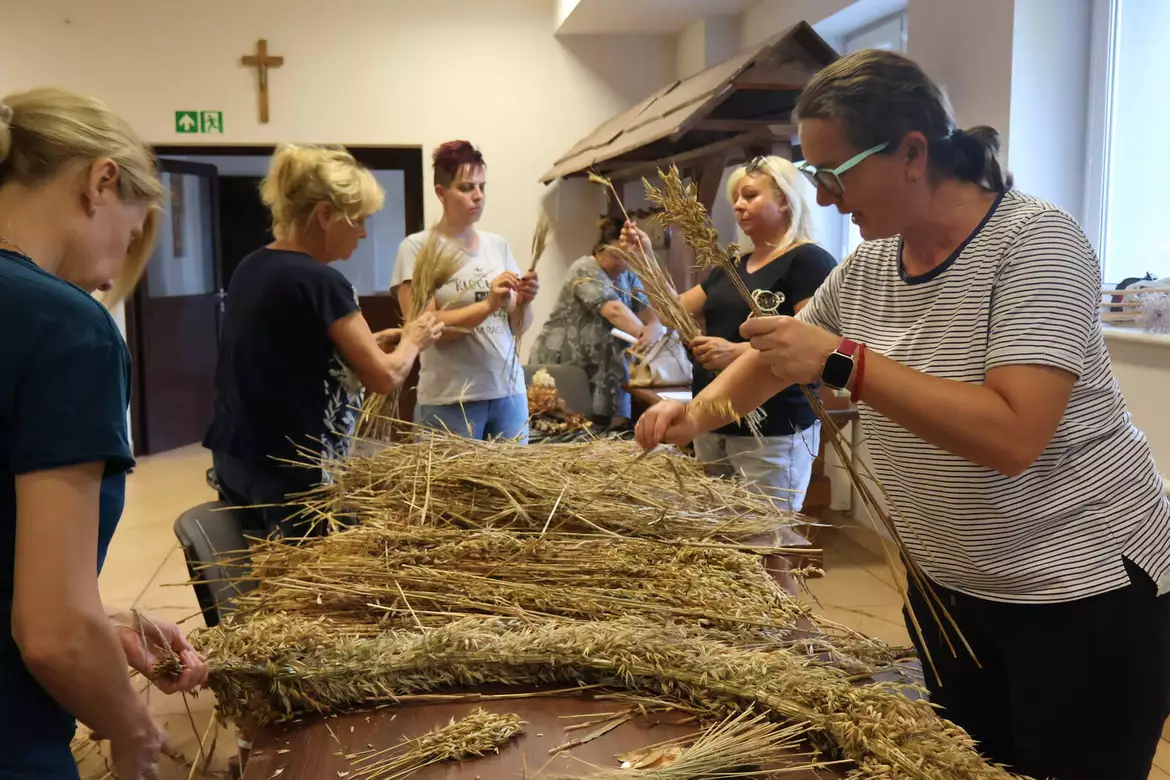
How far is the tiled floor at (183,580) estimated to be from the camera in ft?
9.68

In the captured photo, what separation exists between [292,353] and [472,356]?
1093 mm

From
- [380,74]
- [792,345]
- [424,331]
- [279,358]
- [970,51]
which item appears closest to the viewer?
[792,345]

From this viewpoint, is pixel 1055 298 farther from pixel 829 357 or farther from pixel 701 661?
pixel 701 661

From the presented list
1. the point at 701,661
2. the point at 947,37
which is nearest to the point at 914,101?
the point at 701,661

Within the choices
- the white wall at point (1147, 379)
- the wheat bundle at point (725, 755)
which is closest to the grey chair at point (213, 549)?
the wheat bundle at point (725, 755)

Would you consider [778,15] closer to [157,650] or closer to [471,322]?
[471,322]

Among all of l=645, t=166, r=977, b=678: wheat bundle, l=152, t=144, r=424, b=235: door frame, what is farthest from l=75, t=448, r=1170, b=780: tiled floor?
l=152, t=144, r=424, b=235: door frame

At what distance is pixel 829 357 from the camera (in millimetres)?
1289

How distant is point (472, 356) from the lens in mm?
3311

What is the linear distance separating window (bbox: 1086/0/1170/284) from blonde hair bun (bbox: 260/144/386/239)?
260 cm

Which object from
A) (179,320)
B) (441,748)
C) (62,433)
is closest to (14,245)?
(62,433)

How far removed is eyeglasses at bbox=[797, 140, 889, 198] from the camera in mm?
1367

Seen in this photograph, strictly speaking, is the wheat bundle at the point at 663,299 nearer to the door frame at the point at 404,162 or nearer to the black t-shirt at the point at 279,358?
Result: the black t-shirt at the point at 279,358

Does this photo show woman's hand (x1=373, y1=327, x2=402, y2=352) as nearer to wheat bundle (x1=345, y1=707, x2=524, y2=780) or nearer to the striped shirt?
the striped shirt
